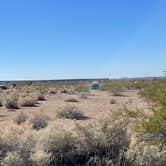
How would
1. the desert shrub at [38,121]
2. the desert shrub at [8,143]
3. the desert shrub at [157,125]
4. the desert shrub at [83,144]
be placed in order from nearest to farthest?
the desert shrub at [157,125], the desert shrub at [83,144], the desert shrub at [8,143], the desert shrub at [38,121]

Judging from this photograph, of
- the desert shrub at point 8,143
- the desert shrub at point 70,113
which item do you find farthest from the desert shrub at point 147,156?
the desert shrub at point 70,113

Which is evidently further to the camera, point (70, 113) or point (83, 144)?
point (70, 113)

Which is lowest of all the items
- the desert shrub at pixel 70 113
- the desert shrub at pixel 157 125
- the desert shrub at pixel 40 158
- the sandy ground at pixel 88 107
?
the sandy ground at pixel 88 107

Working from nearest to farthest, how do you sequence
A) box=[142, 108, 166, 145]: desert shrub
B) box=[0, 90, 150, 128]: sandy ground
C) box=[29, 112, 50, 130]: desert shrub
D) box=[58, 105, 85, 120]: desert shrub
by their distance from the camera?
box=[142, 108, 166, 145]: desert shrub → box=[29, 112, 50, 130]: desert shrub → box=[0, 90, 150, 128]: sandy ground → box=[58, 105, 85, 120]: desert shrub

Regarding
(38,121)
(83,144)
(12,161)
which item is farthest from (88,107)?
(12,161)

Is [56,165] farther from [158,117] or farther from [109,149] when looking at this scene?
[158,117]

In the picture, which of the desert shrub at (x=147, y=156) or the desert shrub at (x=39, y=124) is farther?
the desert shrub at (x=39, y=124)

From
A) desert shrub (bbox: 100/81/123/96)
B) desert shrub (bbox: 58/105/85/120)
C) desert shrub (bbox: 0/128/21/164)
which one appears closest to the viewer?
desert shrub (bbox: 0/128/21/164)

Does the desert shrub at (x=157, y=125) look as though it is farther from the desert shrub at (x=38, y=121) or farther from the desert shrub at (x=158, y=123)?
the desert shrub at (x=38, y=121)

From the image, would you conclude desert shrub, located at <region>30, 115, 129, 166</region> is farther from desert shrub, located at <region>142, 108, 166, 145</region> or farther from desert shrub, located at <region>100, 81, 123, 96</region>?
desert shrub, located at <region>100, 81, 123, 96</region>

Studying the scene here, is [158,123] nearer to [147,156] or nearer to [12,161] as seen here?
[147,156]

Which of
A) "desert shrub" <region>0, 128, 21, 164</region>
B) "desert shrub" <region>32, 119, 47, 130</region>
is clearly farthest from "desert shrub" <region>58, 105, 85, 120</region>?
"desert shrub" <region>0, 128, 21, 164</region>

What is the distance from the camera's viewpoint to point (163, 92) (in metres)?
10.6

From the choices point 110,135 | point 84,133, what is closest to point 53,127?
point 84,133
